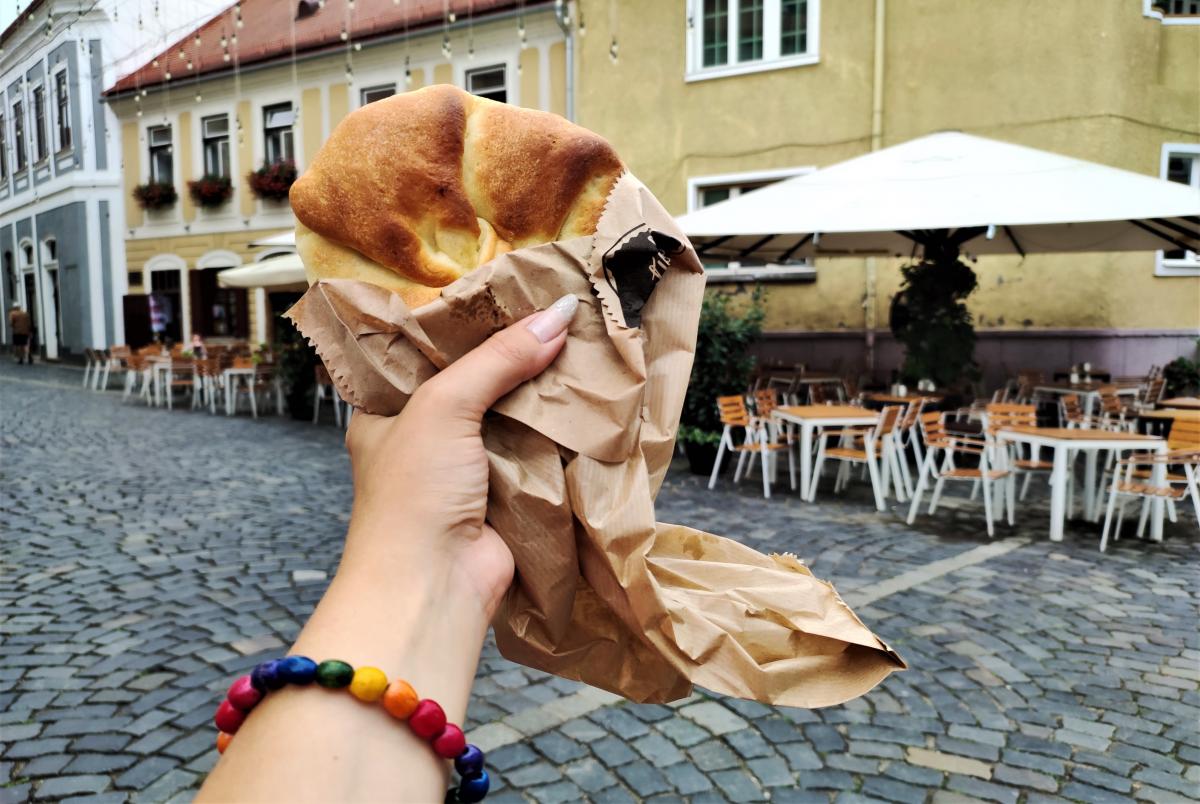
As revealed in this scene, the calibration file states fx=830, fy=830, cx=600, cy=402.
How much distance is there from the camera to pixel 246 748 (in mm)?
836

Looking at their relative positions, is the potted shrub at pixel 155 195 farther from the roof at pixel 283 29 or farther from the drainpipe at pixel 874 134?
the drainpipe at pixel 874 134

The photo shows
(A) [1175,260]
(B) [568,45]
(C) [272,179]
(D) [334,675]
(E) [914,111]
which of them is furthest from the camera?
(C) [272,179]

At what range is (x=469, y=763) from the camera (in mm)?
979

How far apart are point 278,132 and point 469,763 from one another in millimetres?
22808

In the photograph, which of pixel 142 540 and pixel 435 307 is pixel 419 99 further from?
pixel 142 540

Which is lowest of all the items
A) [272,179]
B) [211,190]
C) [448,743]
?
[448,743]

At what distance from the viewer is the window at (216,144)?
2161cm

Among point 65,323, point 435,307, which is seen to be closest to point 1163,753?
point 435,307

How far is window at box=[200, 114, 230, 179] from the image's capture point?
2161cm

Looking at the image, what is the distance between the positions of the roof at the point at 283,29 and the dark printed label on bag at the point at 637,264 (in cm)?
1769

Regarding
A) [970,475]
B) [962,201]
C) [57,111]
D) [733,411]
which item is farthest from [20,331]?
[970,475]

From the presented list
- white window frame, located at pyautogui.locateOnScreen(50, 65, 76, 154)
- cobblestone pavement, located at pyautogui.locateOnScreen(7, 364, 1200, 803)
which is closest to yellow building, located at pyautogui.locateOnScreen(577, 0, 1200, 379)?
cobblestone pavement, located at pyautogui.locateOnScreen(7, 364, 1200, 803)

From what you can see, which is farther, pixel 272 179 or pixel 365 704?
pixel 272 179

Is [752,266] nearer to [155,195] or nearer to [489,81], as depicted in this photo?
[489,81]
